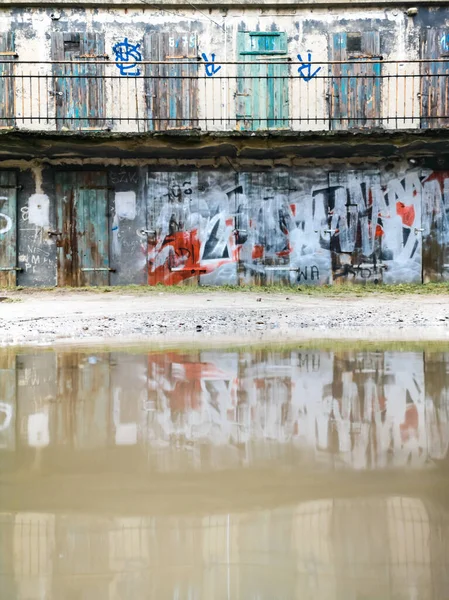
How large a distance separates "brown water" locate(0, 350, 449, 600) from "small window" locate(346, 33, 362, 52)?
13454mm

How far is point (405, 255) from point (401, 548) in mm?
14564

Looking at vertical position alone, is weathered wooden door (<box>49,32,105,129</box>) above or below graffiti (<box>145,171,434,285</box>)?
above

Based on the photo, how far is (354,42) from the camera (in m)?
16.1

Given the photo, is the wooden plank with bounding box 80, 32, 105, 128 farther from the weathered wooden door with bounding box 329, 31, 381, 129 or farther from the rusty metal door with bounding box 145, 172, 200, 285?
the weathered wooden door with bounding box 329, 31, 381, 129

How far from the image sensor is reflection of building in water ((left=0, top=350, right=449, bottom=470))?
2928mm

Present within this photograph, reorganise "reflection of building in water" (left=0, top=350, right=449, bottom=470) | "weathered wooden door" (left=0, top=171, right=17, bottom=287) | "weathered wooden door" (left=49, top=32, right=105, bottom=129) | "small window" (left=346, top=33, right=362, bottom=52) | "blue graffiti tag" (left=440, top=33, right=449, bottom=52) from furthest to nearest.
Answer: "small window" (left=346, top=33, right=362, bottom=52), "blue graffiti tag" (left=440, top=33, right=449, bottom=52), "weathered wooden door" (left=49, top=32, right=105, bottom=129), "weathered wooden door" (left=0, top=171, right=17, bottom=287), "reflection of building in water" (left=0, top=350, right=449, bottom=470)

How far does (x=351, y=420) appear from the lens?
350 cm

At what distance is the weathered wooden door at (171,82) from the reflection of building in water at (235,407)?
1089 centimetres

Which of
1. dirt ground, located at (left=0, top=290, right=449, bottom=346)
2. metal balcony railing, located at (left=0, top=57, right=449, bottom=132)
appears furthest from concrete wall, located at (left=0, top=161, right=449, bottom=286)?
dirt ground, located at (left=0, top=290, right=449, bottom=346)

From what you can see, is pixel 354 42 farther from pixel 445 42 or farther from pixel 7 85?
pixel 7 85

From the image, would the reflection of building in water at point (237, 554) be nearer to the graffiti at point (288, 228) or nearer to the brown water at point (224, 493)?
the brown water at point (224, 493)

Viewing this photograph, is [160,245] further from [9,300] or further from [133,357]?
[133,357]

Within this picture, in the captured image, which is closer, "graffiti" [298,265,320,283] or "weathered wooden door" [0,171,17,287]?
"weathered wooden door" [0,171,17,287]

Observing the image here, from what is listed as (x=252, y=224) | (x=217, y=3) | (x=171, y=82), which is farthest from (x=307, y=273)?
(x=217, y=3)
